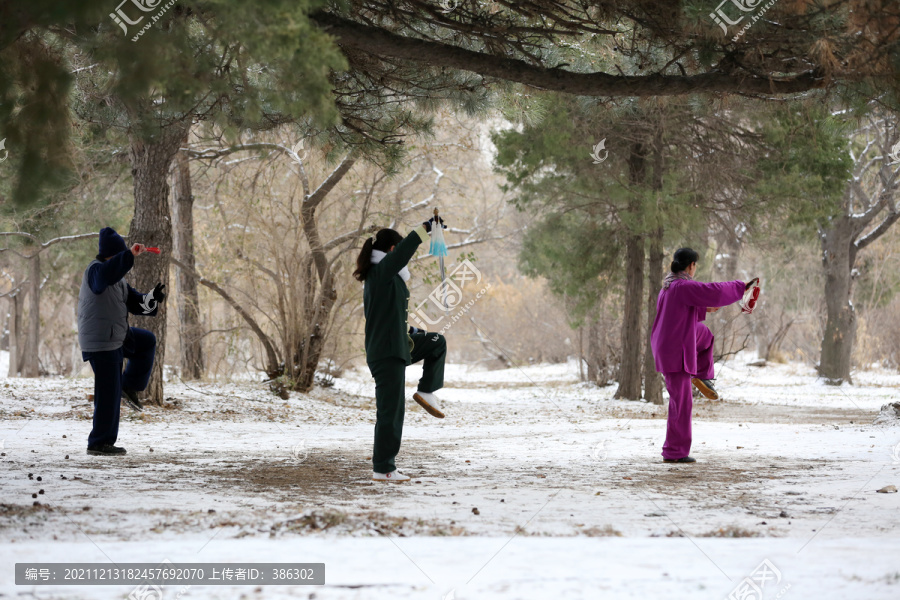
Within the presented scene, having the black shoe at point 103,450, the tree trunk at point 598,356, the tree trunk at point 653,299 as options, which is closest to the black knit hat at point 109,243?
the black shoe at point 103,450

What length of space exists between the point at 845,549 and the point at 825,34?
3.40 meters

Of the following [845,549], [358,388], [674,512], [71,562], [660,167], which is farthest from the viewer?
[358,388]

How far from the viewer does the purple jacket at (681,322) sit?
6594 millimetres

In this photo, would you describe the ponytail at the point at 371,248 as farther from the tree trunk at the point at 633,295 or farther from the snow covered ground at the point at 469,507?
the tree trunk at the point at 633,295

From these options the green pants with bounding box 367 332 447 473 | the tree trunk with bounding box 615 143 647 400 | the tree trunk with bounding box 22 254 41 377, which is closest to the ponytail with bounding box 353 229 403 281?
the green pants with bounding box 367 332 447 473

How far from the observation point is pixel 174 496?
4816 mm

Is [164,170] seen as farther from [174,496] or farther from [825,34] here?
[825,34]

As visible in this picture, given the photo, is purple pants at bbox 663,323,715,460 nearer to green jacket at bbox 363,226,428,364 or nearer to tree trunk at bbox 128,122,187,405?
green jacket at bbox 363,226,428,364

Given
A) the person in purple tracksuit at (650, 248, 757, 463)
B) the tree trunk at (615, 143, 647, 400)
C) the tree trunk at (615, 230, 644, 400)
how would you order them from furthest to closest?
the tree trunk at (615, 230, 644, 400), the tree trunk at (615, 143, 647, 400), the person in purple tracksuit at (650, 248, 757, 463)

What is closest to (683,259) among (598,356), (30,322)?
(598,356)

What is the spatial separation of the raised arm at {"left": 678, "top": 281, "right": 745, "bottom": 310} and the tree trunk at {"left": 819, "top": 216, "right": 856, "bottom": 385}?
16036 millimetres

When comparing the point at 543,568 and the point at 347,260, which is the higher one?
the point at 347,260

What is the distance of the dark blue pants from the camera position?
6406 millimetres

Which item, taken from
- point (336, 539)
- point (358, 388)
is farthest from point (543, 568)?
point (358, 388)
